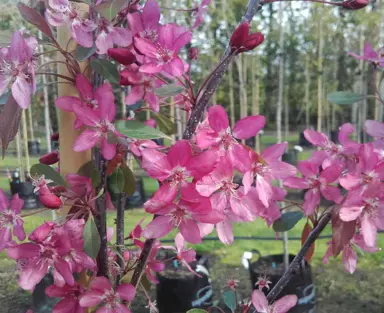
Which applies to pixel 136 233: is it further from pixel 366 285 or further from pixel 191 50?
pixel 366 285

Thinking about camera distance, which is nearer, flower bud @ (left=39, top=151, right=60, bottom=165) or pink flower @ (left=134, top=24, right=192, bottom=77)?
pink flower @ (left=134, top=24, right=192, bottom=77)

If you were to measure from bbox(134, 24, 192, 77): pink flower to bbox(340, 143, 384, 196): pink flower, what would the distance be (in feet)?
0.74

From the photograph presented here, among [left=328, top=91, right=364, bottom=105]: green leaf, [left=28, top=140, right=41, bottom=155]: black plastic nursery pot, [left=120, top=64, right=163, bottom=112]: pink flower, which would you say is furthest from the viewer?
[left=28, top=140, right=41, bottom=155]: black plastic nursery pot

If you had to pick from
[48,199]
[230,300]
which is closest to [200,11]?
[48,199]

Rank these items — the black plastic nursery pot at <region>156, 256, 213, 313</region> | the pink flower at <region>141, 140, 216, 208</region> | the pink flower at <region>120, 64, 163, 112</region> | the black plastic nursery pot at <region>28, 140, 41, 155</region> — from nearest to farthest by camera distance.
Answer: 1. the pink flower at <region>141, 140, 216, 208</region>
2. the pink flower at <region>120, 64, 163, 112</region>
3. the black plastic nursery pot at <region>156, 256, 213, 313</region>
4. the black plastic nursery pot at <region>28, 140, 41, 155</region>

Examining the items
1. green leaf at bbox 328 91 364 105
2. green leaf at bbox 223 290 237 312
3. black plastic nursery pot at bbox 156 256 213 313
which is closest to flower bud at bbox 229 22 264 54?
green leaf at bbox 328 91 364 105

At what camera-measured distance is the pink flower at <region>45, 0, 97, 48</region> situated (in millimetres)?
505

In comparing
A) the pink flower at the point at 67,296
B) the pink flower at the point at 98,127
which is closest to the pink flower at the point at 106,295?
the pink flower at the point at 67,296

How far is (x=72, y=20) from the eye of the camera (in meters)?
0.51

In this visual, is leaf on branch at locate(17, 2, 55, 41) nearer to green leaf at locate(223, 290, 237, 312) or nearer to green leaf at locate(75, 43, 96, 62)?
green leaf at locate(75, 43, 96, 62)

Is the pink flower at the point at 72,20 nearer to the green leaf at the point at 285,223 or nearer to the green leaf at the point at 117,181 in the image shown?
the green leaf at the point at 117,181

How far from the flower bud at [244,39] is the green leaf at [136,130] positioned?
111mm

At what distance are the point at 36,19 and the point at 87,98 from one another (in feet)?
0.31

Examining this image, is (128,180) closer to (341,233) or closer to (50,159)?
(50,159)
